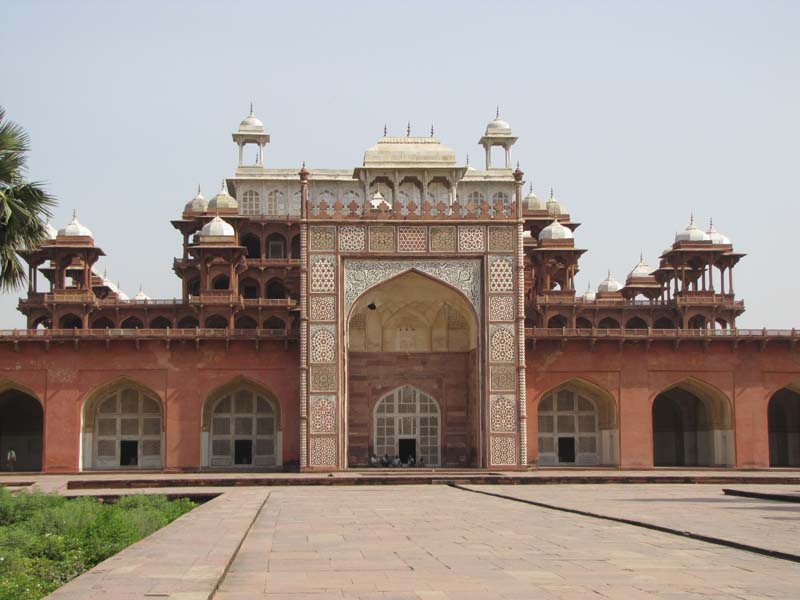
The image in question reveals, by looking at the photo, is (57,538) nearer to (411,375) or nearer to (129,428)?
(411,375)

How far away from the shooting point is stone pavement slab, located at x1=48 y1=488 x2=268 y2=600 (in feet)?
17.1

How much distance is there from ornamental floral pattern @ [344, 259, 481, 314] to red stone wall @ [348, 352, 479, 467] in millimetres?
2034

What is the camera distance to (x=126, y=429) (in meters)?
26.4

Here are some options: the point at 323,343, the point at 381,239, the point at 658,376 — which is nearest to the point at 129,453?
the point at 323,343

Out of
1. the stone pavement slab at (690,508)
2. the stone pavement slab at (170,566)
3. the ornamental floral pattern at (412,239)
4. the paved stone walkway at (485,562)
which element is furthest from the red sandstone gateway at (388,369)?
the stone pavement slab at (170,566)

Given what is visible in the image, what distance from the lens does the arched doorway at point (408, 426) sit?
25828mm

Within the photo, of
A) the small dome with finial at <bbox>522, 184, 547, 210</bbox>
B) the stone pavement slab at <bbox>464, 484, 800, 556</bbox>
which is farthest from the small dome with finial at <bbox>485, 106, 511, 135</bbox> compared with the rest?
the stone pavement slab at <bbox>464, 484, 800, 556</bbox>

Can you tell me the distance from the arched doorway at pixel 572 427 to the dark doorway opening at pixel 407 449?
3.11 m

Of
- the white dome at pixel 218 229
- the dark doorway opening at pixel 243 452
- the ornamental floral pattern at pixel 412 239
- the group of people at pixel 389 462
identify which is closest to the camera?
the ornamental floral pattern at pixel 412 239

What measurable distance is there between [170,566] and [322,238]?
59.5 ft

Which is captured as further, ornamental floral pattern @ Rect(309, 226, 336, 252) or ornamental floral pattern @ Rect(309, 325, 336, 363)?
ornamental floral pattern @ Rect(309, 226, 336, 252)

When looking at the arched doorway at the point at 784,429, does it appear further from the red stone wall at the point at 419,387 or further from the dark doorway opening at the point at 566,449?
the red stone wall at the point at 419,387

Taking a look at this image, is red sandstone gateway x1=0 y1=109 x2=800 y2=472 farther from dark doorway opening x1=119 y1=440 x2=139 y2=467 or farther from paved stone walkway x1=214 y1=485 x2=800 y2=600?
paved stone walkway x1=214 y1=485 x2=800 y2=600

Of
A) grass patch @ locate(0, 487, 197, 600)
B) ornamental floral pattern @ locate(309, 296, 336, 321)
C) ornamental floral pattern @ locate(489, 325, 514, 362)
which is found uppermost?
ornamental floral pattern @ locate(309, 296, 336, 321)
